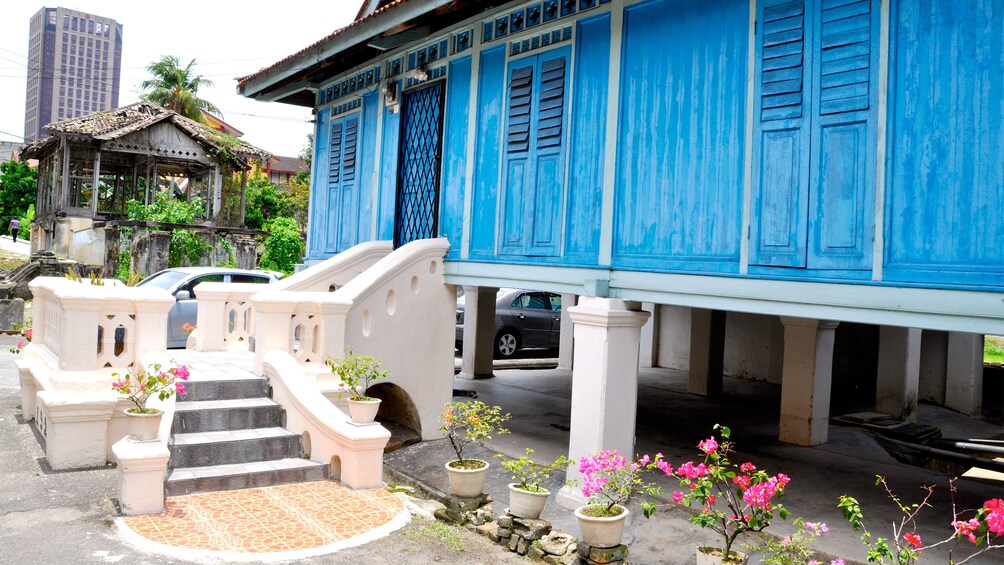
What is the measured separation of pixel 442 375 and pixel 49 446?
4364 mm

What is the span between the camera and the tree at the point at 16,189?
4088 cm

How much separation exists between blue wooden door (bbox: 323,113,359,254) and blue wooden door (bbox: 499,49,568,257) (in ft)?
12.9

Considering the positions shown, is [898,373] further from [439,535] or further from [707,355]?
[439,535]

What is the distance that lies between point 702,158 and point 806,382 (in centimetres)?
507

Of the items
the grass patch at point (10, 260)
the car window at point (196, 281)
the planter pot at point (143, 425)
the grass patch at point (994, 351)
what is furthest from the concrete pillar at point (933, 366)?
the grass patch at point (10, 260)

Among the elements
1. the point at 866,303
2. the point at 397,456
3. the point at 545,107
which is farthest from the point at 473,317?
the point at 866,303

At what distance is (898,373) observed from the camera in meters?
13.2

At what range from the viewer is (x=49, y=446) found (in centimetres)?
709

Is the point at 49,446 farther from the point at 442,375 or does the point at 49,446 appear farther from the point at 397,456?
the point at 442,375

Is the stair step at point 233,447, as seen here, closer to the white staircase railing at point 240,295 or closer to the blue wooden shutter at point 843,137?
the white staircase railing at point 240,295

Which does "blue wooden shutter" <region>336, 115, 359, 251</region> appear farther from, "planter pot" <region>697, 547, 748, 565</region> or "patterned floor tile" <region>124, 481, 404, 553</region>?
"planter pot" <region>697, 547, 748, 565</region>

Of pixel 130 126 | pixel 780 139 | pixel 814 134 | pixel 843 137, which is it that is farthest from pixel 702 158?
pixel 130 126

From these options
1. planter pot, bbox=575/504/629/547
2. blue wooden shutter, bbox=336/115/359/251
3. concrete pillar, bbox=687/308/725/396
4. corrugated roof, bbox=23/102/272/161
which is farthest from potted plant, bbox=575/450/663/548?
corrugated roof, bbox=23/102/272/161

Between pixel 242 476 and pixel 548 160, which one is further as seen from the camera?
pixel 548 160
